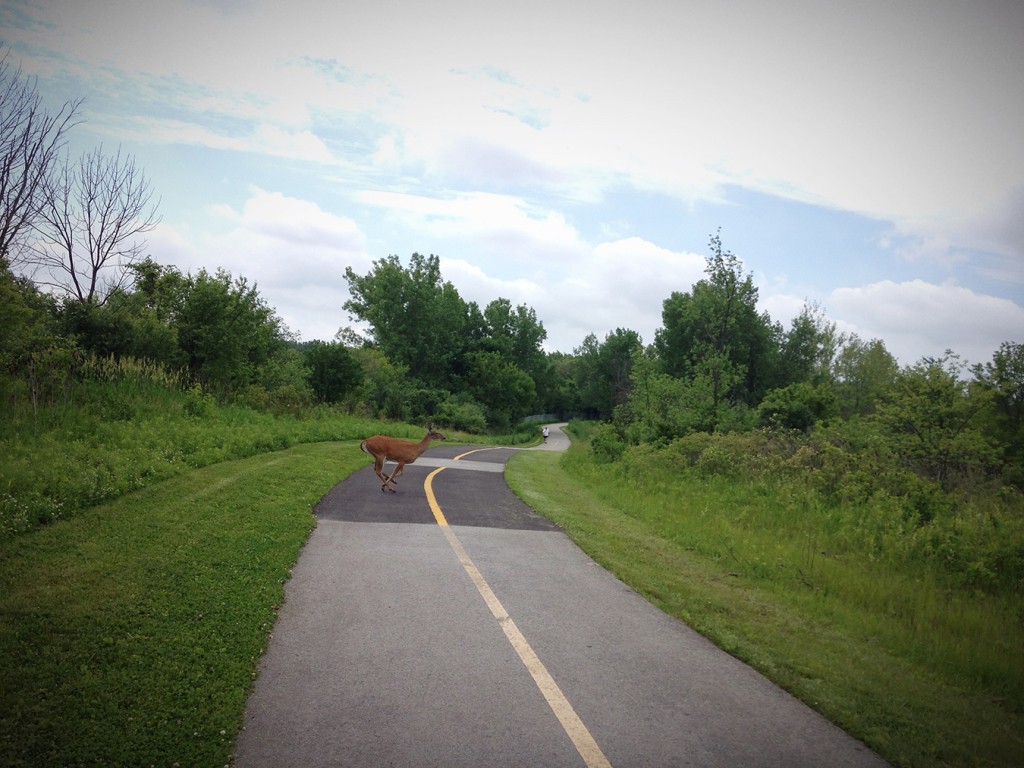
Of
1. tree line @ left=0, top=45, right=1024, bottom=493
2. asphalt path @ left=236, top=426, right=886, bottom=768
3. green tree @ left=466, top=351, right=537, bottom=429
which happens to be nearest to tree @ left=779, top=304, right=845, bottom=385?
tree line @ left=0, top=45, right=1024, bottom=493

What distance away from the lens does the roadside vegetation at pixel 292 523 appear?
3.88m

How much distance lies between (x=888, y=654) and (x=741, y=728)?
3053 mm

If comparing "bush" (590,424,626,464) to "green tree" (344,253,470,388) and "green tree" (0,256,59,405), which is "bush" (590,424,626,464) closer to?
"green tree" (0,256,59,405)

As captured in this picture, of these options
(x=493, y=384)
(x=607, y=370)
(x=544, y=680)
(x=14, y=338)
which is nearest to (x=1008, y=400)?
(x=544, y=680)

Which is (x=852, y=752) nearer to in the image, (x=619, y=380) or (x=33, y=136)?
(x=33, y=136)

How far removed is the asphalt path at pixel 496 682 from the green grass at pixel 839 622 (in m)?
0.44

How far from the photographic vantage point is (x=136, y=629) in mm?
4324

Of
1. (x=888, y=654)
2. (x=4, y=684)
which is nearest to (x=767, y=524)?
(x=888, y=654)

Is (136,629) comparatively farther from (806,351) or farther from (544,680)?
(806,351)

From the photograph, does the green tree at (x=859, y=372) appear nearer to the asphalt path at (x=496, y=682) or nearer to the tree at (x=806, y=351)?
the tree at (x=806, y=351)

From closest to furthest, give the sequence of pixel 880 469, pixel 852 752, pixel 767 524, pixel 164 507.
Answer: pixel 852 752 < pixel 164 507 < pixel 767 524 < pixel 880 469

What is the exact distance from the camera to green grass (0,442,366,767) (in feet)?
10.2

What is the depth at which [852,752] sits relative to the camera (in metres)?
3.65

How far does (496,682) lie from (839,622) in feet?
15.4
